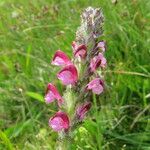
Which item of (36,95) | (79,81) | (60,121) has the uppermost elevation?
(36,95)

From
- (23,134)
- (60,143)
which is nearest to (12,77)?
(23,134)

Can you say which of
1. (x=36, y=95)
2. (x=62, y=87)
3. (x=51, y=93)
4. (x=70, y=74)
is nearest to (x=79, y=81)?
(x=70, y=74)

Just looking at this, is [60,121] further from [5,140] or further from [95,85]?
[5,140]

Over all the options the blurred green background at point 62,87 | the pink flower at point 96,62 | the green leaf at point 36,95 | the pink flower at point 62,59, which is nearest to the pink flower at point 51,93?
the pink flower at point 62,59

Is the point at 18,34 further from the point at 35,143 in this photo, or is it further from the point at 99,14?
the point at 99,14

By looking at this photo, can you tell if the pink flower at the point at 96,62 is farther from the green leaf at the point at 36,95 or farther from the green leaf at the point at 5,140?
the green leaf at the point at 36,95

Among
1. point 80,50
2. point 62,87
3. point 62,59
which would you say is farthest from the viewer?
point 62,87
